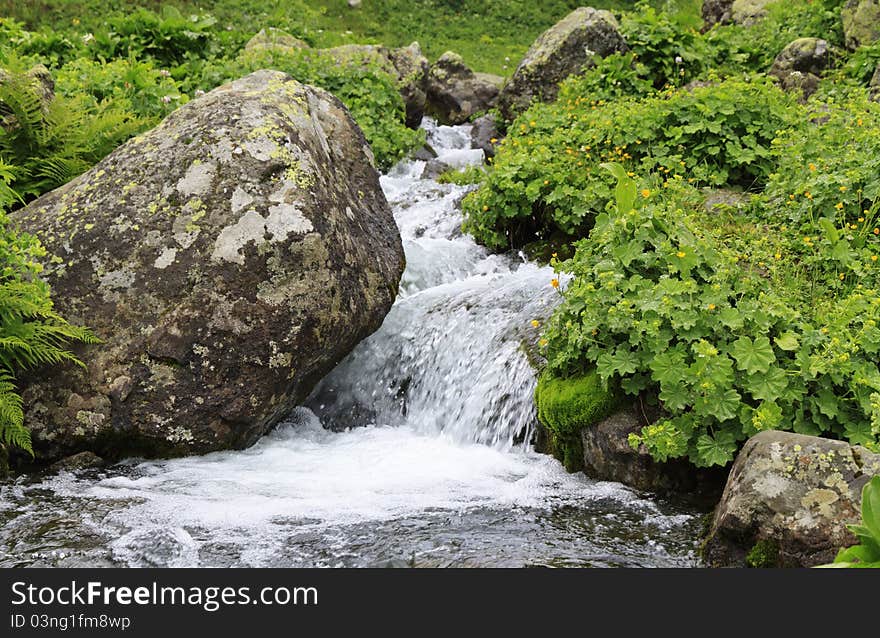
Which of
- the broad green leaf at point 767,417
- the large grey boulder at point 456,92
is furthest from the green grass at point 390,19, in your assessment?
the broad green leaf at point 767,417

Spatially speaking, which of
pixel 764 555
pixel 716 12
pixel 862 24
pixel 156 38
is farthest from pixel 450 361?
pixel 716 12

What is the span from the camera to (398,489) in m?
5.11

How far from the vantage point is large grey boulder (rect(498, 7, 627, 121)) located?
14.0 m

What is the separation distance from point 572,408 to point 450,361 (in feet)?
5.74

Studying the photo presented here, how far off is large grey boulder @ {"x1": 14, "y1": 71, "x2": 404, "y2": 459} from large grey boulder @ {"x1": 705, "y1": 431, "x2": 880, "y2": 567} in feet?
10.00

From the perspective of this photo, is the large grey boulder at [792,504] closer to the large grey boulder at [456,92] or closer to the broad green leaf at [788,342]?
the broad green leaf at [788,342]

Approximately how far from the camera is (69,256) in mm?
5844

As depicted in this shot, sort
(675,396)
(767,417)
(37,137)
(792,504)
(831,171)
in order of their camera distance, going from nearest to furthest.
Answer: (792,504) → (767,417) → (675,396) → (37,137) → (831,171)

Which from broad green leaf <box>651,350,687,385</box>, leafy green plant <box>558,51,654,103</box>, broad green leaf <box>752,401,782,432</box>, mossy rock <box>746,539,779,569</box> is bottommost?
mossy rock <box>746,539,779,569</box>

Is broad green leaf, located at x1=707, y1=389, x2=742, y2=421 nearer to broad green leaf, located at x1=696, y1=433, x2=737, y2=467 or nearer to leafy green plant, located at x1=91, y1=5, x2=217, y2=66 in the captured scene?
broad green leaf, located at x1=696, y1=433, x2=737, y2=467

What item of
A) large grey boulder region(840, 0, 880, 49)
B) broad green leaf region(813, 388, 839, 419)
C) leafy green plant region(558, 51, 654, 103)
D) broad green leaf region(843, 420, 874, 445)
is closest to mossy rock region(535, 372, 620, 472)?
broad green leaf region(813, 388, 839, 419)

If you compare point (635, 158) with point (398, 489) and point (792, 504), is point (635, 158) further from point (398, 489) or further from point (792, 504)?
point (792, 504)

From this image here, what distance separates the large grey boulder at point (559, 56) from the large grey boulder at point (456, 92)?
311 cm
